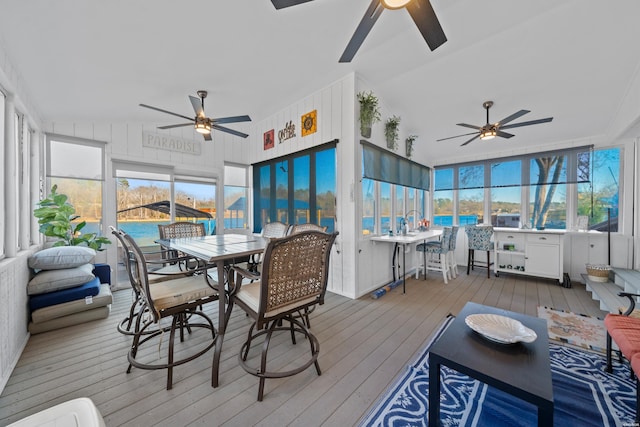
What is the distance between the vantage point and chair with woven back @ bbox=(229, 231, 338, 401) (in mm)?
1503

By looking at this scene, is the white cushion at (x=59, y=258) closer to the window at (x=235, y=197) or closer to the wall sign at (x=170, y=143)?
the wall sign at (x=170, y=143)

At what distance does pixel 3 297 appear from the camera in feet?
5.83

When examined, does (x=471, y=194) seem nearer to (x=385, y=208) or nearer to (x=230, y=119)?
(x=385, y=208)

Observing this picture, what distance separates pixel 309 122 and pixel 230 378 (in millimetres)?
3580

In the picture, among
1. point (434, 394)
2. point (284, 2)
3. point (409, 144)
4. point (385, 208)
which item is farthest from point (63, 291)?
point (409, 144)

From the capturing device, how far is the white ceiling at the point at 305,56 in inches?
76.1

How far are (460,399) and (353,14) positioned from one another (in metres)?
3.17

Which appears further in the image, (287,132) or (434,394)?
(287,132)

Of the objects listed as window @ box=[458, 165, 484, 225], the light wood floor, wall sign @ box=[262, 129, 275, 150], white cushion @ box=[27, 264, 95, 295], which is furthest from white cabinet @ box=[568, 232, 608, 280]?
white cushion @ box=[27, 264, 95, 295]

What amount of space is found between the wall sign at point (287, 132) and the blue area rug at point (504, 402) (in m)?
3.86

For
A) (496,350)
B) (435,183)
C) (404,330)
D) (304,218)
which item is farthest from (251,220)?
(496,350)

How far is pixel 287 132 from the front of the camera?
4.47 m

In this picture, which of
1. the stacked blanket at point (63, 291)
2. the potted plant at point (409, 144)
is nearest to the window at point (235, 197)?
the stacked blanket at point (63, 291)

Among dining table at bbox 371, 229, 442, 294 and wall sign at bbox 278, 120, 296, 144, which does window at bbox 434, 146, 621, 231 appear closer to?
dining table at bbox 371, 229, 442, 294
